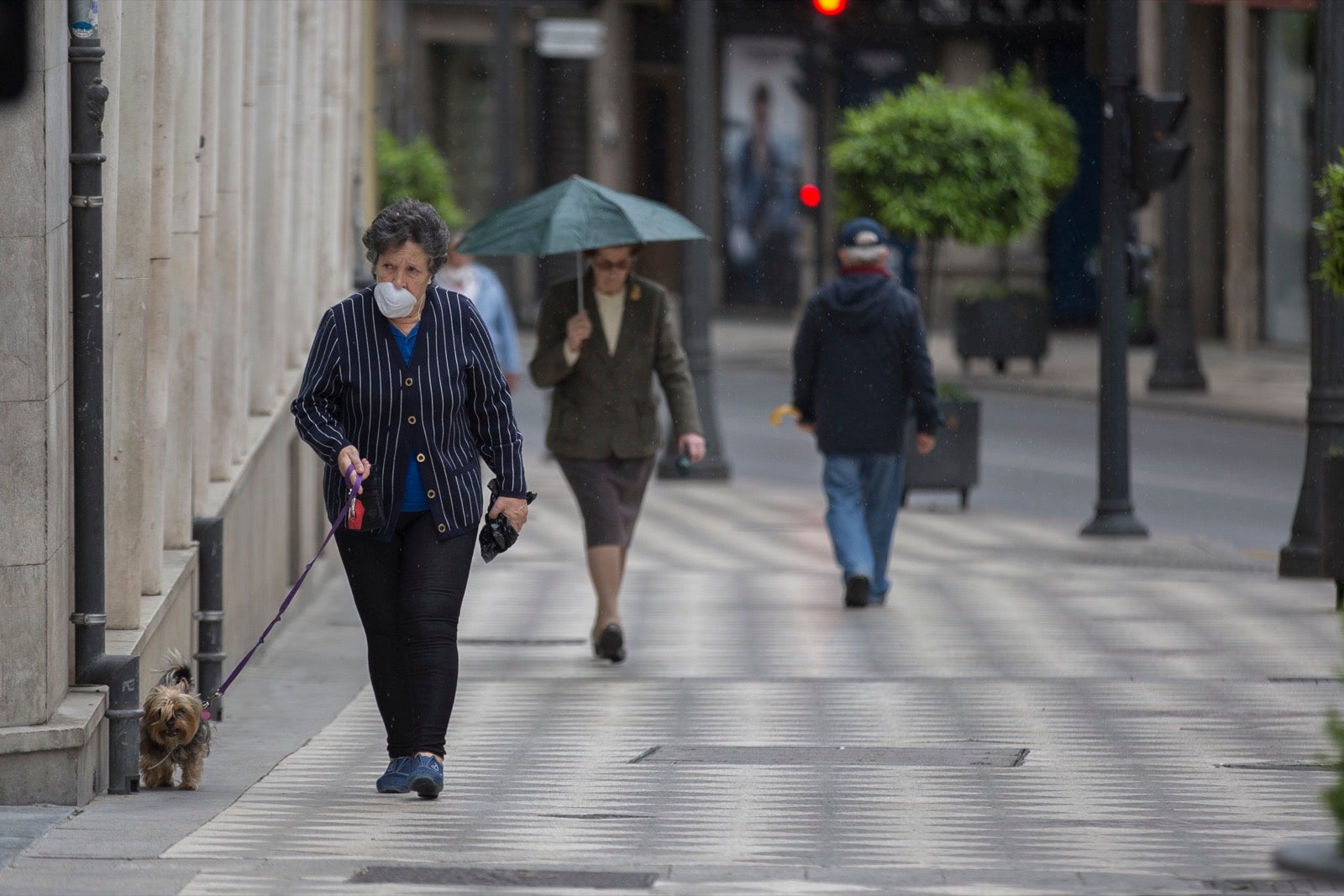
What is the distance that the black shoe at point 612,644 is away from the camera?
33.7 ft

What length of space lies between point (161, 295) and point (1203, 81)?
2598 cm

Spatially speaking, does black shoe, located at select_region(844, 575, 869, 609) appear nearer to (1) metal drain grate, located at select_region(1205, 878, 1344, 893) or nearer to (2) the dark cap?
(2) the dark cap

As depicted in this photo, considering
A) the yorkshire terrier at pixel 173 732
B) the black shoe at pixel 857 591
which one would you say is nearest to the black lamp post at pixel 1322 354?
the black shoe at pixel 857 591

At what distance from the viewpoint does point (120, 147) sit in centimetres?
786

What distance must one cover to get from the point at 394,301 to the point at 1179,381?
727 inches

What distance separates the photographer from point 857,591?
1194 cm

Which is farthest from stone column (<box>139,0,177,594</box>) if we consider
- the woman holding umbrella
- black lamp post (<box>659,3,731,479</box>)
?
black lamp post (<box>659,3,731,479</box>)

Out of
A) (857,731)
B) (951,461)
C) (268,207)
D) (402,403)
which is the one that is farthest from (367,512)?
(951,461)

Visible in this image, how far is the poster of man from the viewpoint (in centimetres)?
3706

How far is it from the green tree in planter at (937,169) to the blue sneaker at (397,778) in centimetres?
1539

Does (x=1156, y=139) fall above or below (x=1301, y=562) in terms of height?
above

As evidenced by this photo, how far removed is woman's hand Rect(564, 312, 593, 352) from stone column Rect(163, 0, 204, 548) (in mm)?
1912

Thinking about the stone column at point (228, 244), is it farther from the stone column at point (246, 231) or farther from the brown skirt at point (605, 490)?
the brown skirt at point (605, 490)

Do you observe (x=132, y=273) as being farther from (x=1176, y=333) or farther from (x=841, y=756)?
(x=1176, y=333)
